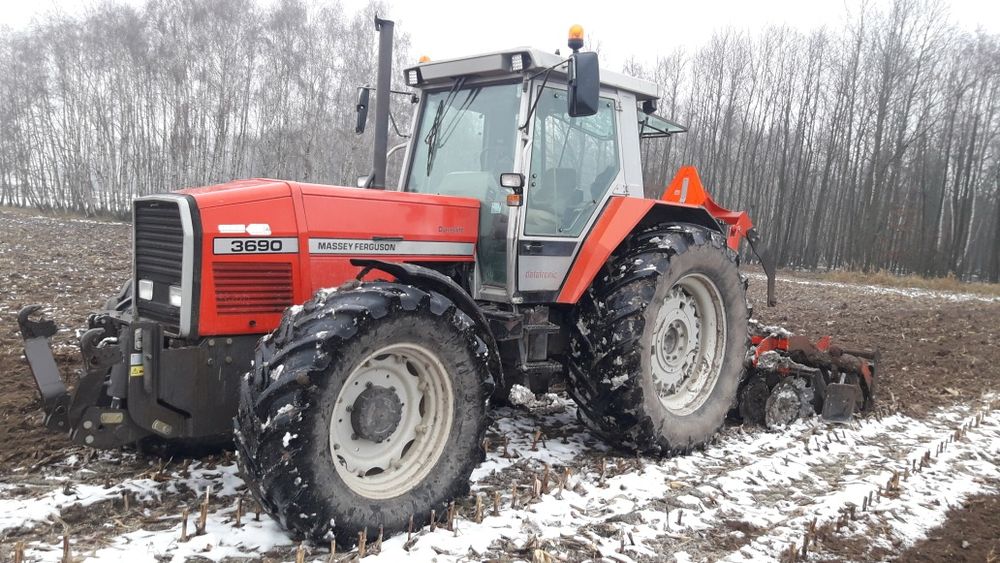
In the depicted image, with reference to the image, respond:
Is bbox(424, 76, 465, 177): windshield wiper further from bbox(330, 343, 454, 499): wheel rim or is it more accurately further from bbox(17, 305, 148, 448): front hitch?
bbox(17, 305, 148, 448): front hitch

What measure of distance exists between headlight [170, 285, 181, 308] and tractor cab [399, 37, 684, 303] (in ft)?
5.90

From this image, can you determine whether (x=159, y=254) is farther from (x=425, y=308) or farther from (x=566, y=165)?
(x=566, y=165)

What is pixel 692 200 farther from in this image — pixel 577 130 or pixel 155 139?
pixel 155 139

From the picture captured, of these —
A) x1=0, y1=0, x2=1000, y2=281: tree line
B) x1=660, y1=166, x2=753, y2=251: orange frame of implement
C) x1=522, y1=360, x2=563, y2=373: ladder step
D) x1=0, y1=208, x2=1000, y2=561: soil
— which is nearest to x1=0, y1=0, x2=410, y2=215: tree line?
x1=0, y1=0, x2=1000, y2=281: tree line

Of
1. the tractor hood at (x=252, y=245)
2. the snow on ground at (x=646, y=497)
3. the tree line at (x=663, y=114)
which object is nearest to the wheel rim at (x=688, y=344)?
the snow on ground at (x=646, y=497)

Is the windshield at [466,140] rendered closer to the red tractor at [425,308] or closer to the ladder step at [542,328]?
the red tractor at [425,308]

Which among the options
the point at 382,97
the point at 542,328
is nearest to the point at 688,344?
the point at 542,328

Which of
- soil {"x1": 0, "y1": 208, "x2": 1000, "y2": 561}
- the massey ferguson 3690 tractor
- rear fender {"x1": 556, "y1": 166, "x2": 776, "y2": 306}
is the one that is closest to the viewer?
the massey ferguson 3690 tractor

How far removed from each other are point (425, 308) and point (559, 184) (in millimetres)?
1674

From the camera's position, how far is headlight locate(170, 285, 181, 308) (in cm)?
344

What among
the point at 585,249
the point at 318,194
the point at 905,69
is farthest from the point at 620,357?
the point at 905,69

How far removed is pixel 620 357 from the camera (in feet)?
A: 14.3

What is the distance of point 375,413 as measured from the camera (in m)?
3.34

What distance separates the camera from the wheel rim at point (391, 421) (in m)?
3.29
